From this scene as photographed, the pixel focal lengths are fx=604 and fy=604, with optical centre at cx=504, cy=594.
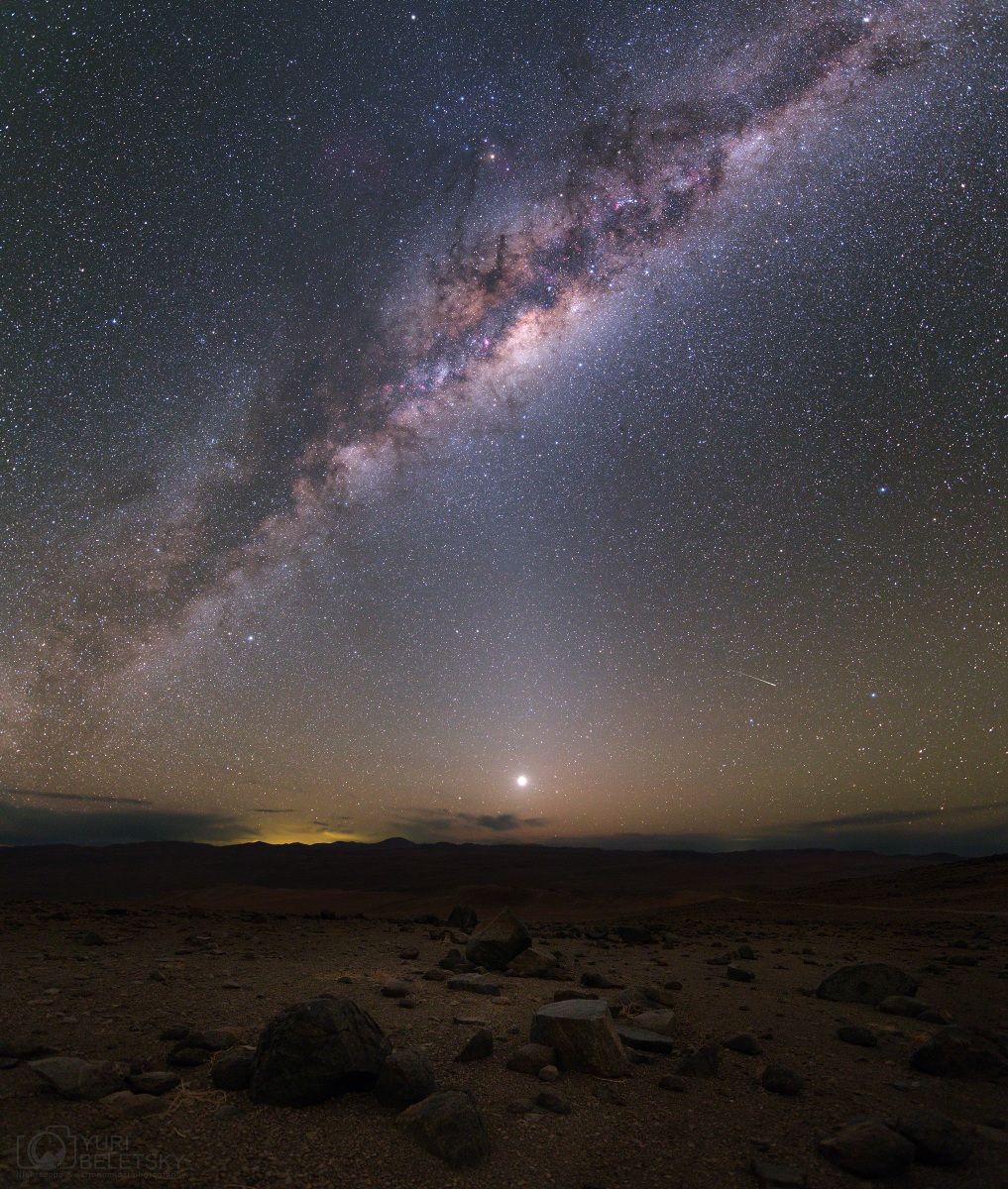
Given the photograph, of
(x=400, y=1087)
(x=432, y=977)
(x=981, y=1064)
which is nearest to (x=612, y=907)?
(x=432, y=977)

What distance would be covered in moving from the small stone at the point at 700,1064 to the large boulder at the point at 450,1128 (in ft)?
6.07

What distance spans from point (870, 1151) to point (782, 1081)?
1.02m

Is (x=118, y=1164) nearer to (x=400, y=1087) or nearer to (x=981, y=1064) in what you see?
(x=400, y=1087)

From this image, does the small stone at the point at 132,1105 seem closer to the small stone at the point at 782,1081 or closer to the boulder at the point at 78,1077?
the boulder at the point at 78,1077

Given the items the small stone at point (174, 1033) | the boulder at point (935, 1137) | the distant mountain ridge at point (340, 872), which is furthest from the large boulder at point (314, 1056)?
the distant mountain ridge at point (340, 872)

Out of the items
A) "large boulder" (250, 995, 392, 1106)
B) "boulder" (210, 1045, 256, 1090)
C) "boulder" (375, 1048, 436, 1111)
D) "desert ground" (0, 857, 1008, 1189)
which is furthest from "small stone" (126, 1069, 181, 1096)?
"boulder" (375, 1048, 436, 1111)

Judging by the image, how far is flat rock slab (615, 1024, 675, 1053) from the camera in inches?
193

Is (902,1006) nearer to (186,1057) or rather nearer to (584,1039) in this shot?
(584,1039)

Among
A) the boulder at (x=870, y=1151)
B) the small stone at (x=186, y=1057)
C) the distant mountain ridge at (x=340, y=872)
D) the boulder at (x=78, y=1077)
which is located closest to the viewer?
the boulder at (x=870, y=1151)

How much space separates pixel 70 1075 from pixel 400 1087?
1.87m

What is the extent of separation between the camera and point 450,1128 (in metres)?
3.23

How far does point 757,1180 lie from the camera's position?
123 inches

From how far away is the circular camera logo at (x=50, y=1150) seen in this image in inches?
108

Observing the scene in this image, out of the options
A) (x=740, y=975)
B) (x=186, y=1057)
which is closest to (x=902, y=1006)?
(x=740, y=975)
